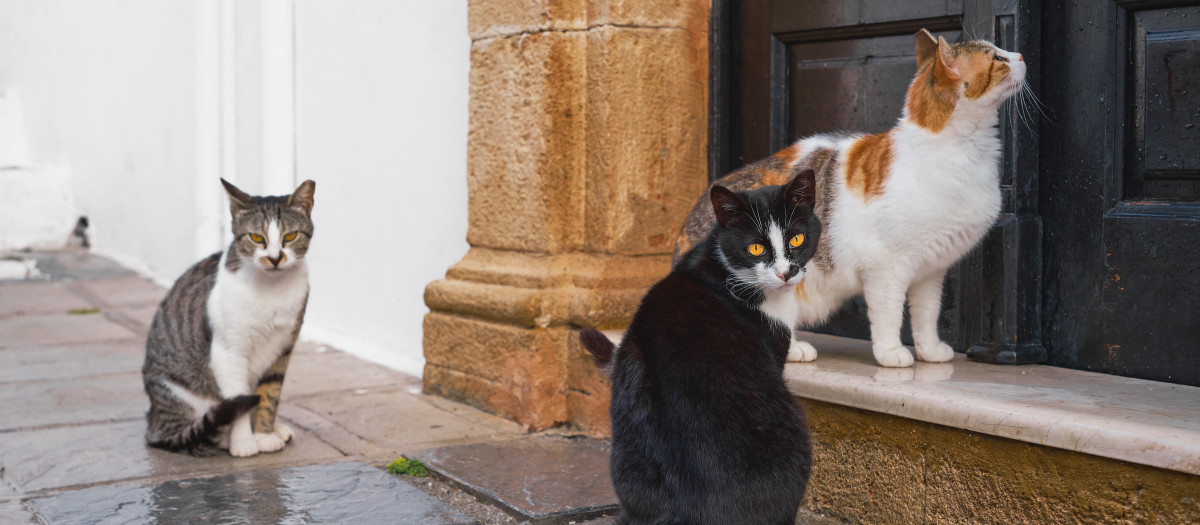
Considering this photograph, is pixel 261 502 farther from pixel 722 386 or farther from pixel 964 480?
pixel 964 480

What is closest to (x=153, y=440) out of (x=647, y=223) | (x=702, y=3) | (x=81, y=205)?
(x=647, y=223)

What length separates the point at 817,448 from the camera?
286cm

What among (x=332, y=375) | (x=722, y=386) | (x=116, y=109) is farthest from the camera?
(x=116, y=109)

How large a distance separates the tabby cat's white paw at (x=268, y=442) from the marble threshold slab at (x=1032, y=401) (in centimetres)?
159

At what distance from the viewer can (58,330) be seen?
572 cm

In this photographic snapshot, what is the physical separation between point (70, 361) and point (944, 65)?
4034 millimetres

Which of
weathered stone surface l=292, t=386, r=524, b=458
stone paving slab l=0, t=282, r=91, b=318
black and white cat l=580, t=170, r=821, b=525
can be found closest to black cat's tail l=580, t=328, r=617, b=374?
black and white cat l=580, t=170, r=821, b=525

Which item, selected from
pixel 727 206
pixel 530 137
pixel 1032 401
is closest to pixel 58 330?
pixel 530 137

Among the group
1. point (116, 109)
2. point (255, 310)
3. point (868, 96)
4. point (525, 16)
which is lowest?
point (255, 310)

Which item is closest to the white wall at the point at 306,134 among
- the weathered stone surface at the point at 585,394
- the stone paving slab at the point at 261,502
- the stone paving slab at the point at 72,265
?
the stone paving slab at the point at 72,265

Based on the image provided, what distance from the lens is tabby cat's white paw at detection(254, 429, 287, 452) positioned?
3.37 meters

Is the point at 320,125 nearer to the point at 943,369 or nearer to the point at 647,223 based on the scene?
the point at 647,223

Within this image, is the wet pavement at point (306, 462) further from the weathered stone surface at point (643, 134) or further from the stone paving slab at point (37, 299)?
the stone paving slab at point (37, 299)

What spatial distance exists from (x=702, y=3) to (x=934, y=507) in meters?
1.86
